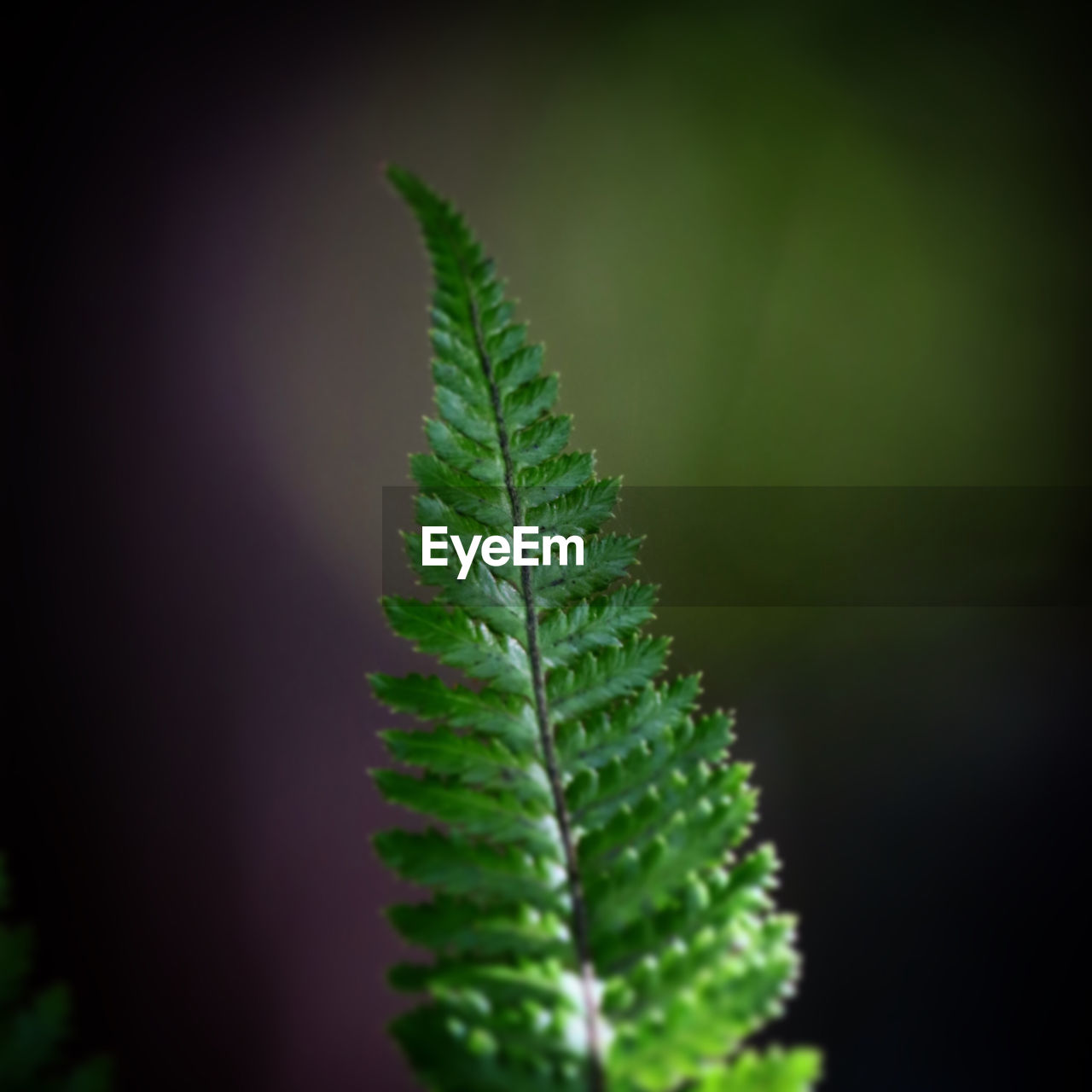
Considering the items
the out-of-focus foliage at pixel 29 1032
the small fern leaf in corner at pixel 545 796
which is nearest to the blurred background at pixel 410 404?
the small fern leaf in corner at pixel 545 796

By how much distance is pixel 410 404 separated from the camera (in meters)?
1.69

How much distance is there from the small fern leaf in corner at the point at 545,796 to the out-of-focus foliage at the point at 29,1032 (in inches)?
3.2

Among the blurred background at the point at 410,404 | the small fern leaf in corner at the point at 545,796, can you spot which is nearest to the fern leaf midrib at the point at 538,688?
the small fern leaf in corner at the point at 545,796

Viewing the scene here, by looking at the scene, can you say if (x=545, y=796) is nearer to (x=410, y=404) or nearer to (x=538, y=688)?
(x=538, y=688)

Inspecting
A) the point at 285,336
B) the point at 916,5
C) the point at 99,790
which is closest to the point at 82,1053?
the point at 99,790

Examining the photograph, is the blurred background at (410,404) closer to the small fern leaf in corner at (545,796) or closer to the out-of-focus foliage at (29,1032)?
the small fern leaf in corner at (545,796)

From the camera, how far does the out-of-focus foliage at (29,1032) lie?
0.71ft

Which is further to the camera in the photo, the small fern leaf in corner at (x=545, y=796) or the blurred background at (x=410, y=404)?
the blurred background at (x=410, y=404)

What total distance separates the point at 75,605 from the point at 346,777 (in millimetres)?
634

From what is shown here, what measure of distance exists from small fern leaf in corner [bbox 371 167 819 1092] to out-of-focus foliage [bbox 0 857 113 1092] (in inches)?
3.2

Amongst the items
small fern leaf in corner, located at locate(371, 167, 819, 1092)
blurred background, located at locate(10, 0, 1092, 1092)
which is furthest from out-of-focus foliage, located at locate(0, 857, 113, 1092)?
blurred background, located at locate(10, 0, 1092, 1092)

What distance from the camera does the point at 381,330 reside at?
1.73m

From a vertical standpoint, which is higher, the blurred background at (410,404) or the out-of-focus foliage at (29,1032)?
the blurred background at (410,404)

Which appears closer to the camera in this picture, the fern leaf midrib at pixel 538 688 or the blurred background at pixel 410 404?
the fern leaf midrib at pixel 538 688
